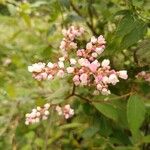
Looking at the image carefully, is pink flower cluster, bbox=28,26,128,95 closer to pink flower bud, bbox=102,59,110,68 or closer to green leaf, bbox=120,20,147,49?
pink flower bud, bbox=102,59,110,68

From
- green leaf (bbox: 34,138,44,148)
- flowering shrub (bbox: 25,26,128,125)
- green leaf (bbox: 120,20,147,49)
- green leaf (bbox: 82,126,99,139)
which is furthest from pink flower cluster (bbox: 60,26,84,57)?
green leaf (bbox: 34,138,44,148)

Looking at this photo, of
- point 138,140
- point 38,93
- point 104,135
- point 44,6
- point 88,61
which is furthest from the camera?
point 44,6

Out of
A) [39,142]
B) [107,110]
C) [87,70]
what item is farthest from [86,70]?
[39,142]

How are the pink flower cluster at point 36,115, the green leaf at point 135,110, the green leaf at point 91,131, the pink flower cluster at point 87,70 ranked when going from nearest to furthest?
the pink flower cluster at point 87,70 < the green leaf at point 135,110 < the pink flower cluster at point 36,115 < the green leaf at point 91,131

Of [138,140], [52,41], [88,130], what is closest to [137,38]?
[138,140]

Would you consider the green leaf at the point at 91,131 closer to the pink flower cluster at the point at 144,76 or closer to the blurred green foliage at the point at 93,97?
the blurred green foliage at the point at 93,97

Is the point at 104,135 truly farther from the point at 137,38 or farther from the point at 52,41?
the point at 52,41

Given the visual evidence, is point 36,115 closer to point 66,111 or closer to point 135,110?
point 66,111

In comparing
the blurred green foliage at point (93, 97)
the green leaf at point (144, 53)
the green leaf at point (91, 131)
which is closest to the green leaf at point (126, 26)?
the blurred green foliage at point (93, 97)
